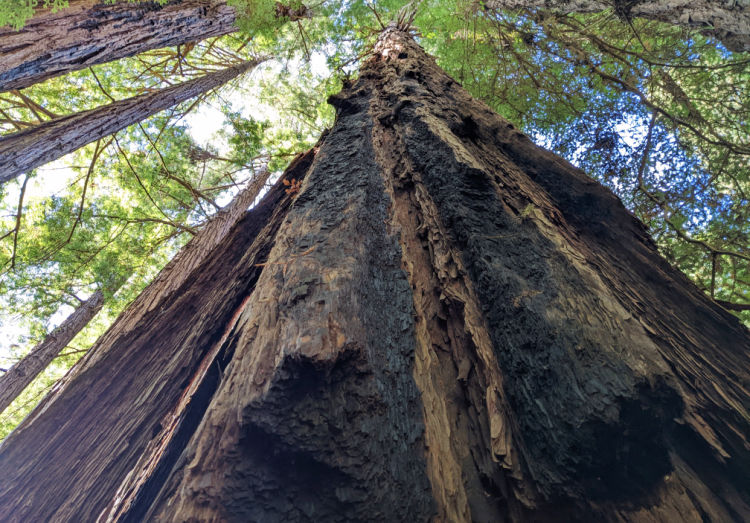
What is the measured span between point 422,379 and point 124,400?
164cm

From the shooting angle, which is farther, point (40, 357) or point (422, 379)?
point (40, 357)

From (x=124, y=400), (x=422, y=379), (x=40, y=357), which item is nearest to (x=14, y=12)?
(x=124, y=400)

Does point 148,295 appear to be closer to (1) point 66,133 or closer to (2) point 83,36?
(1) point 66,133

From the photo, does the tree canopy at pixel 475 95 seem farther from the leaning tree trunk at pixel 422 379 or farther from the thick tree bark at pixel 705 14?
the leaning tree trunk at pixel 422 379

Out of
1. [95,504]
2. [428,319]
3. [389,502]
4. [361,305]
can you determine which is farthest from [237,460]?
[95,504]

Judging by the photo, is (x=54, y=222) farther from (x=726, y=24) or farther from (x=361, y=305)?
(x=726, y=24)

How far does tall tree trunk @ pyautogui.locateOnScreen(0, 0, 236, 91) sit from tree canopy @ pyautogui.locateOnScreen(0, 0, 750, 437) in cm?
103

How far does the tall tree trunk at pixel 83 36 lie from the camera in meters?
2.51

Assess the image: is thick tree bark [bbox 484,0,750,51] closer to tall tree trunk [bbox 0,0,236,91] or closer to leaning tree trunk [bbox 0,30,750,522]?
leaning tree trunk [bbox 0,30,750,522]

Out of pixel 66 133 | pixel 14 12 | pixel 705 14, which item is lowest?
pixel 14 12

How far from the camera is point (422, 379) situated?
1232 millimetres

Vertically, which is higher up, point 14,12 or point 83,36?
point 83,36

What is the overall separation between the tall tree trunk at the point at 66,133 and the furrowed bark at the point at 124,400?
187 centimetres

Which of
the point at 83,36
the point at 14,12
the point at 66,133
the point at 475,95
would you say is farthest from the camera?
the point at 475,95
